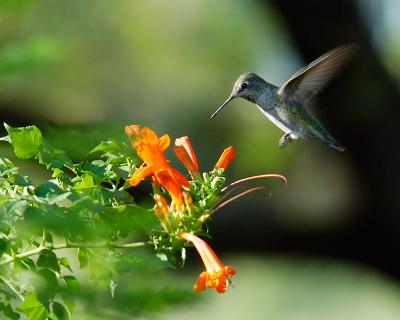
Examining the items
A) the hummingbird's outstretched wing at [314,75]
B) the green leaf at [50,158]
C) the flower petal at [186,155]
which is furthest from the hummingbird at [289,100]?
the green leaf at [50,158]

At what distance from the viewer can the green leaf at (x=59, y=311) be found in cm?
152

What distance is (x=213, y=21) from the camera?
534 inches

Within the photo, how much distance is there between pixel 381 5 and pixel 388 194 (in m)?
2.79

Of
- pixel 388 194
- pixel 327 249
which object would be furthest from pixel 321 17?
pixel 327 249

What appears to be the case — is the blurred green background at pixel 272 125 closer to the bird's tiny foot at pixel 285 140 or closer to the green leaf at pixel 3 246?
the bird's tiny foot at pixel 285 140

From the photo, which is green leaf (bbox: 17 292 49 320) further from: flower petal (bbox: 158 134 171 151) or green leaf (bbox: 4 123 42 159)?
flower petal (bbox: 158 134 171 151)

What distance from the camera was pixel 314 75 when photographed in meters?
3.24

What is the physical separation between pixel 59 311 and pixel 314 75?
1.99 meters

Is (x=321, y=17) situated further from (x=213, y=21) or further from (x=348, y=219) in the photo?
(x=213, y=21)

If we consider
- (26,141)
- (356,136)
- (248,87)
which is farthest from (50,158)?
(356,136)

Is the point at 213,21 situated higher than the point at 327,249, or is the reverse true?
the point at 213,21

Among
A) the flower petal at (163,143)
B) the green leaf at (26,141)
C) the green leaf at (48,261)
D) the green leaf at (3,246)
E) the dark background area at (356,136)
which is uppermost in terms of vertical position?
the green leaf at (26,141)

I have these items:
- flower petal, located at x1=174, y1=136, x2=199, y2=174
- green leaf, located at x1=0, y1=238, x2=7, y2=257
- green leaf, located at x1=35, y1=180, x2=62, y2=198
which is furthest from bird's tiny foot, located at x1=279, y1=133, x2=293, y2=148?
green leaf, located at x1=0, y1=238, x2=7, y2=257

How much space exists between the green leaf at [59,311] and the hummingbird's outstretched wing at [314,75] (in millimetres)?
1726
